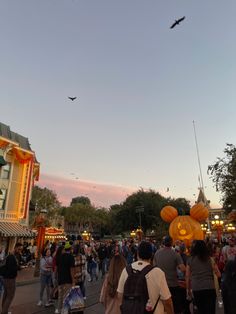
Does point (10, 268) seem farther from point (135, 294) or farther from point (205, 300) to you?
point (135, 294)

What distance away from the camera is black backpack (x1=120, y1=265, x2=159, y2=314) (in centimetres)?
345

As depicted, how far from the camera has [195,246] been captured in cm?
594

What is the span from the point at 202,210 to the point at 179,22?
10.9 m

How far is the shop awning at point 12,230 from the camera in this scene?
24.8 metres

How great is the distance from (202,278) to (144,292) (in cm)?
254

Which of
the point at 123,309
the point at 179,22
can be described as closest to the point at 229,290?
the point at 123,309

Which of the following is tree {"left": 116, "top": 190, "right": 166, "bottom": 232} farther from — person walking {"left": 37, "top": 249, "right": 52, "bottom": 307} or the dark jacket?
the dark jacket

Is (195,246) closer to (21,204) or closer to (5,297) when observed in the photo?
(5,297)

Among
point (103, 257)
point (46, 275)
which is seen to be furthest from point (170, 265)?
point (103, 257)

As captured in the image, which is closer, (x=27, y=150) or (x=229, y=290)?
(x=229, y=290)

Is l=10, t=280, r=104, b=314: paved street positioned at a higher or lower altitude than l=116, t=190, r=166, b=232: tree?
lower

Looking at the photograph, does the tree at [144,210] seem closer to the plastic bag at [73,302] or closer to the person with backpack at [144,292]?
the plastic bag at [73,302]

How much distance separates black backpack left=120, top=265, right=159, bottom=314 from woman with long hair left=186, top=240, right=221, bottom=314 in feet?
8.03

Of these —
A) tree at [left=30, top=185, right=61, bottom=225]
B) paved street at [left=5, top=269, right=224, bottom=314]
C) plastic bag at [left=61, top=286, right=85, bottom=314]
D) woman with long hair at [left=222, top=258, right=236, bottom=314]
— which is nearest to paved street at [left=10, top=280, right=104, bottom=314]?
paved street at [left=5, top=269, right=224, bottom=314]
